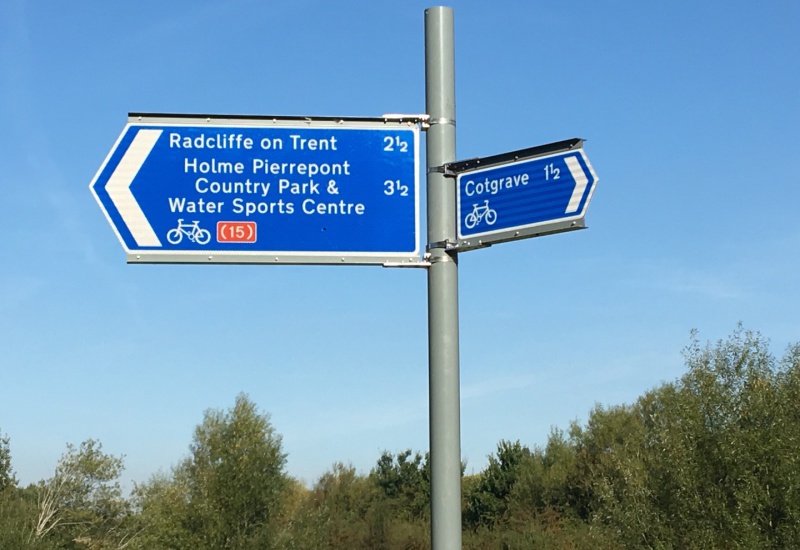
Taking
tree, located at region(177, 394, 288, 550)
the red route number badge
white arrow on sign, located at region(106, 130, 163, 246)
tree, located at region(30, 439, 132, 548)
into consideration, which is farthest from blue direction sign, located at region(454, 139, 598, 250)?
tree, located at region(30, 439, 132, 548)

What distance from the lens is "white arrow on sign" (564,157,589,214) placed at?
5.37 metres

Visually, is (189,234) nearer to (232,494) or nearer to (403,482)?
(232,494)

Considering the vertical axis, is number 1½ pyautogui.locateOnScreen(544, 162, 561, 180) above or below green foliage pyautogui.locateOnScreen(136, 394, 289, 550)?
below

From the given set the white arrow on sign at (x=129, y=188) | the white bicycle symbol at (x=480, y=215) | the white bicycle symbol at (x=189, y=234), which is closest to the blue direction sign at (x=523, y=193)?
the white bicycle symbol at (x=480, y=215)

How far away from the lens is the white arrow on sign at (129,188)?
575 centimetres

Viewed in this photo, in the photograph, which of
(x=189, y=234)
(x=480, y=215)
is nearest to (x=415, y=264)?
(x=480, y=215)

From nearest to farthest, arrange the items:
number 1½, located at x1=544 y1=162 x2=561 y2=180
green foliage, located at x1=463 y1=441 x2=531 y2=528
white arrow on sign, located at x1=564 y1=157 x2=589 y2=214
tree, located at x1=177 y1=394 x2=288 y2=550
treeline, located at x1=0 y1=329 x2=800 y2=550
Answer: white arrow on sign, located at x1=564 y1=157 x2=589 y2=214 < number 1½, located at x1=544 y1=162 x2=561 y2=180 < treeline, located at x1=0 y1=329 x2=800 y2=550 < tree, located at x1=177 y1=394 x2=288 y2=550 < green foliage, located at x1=463 y1=441 x2=531 y2=528

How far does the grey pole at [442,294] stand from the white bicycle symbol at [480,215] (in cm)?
10

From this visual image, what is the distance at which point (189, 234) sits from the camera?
576cm

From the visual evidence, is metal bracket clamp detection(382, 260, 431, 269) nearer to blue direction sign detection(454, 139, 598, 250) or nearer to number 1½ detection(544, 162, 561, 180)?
blue direction sign detection(454, 139, 598, 250)

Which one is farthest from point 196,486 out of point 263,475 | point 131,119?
point 131,119

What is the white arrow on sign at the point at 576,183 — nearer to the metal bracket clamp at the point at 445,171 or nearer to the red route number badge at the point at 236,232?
the metal bracket clamp at the point at 445,171

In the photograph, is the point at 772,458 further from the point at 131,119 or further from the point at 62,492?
the point at 62,492

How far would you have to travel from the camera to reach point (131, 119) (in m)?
5.89
